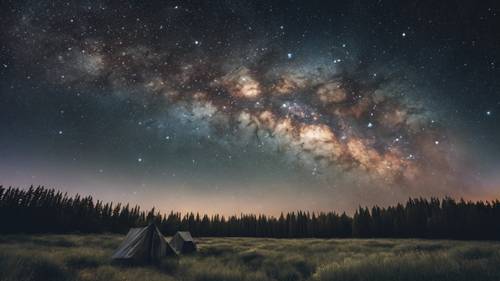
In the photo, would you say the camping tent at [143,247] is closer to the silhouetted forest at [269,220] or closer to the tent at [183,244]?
the tent at [183,244]

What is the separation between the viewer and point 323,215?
8188 centimetres

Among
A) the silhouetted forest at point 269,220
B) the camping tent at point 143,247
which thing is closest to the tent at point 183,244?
the camping tent at point 143,247

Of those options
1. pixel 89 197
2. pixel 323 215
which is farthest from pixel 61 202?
pixel 323 215

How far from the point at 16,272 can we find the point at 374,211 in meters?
78.5

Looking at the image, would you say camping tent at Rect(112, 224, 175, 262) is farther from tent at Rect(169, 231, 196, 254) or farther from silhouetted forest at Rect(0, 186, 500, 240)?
silhouetted forest at Rect(0, 186, 500, 240)

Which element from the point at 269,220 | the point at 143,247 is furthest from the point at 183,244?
the point at 269,220

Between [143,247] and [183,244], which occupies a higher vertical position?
[143,247]

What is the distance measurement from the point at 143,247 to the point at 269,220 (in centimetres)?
6956

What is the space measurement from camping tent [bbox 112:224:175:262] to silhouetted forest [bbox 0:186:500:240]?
4982 centimetres

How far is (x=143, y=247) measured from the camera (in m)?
22.1

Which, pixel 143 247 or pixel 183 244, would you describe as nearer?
pixel 143 247

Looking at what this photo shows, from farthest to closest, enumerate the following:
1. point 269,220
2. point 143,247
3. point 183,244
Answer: point 269,220 → point 183,244 → point 143,247

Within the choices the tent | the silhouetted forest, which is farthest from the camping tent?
the silhouetted forest

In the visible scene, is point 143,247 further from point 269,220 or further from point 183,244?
point 269,220
